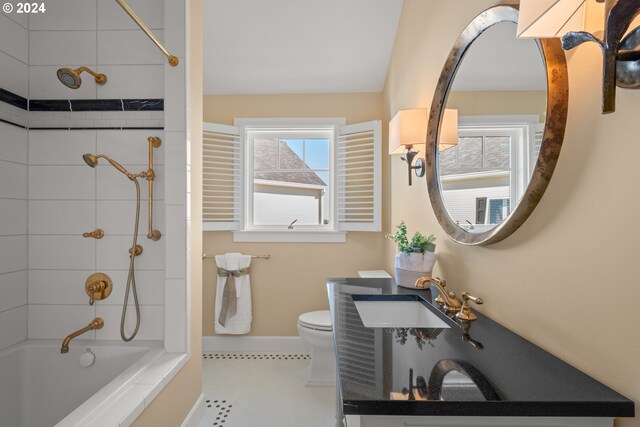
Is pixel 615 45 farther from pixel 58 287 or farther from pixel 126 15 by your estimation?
pixel 58 287

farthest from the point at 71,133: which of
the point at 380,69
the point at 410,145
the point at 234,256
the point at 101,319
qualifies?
the point at 380,69

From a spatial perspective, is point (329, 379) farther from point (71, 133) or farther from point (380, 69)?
point (380, 69)

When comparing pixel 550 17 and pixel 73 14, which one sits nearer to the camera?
pixel 550 17

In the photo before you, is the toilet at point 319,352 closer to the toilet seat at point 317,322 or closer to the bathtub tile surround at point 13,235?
the toilet seat at point 317,322

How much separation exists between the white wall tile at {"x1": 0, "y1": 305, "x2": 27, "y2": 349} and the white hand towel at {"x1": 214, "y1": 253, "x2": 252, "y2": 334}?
1.35 m

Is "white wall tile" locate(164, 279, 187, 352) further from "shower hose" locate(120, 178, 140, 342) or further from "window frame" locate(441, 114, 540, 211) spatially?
"window frame" locate(441, 114, 540, 211)

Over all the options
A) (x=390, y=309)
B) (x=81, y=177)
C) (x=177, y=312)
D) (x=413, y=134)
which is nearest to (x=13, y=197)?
(x=81, y=177)

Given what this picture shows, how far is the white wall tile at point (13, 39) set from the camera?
1.69 meters

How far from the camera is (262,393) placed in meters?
2.31

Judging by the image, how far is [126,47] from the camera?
178 centimetres

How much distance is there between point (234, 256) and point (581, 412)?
8.64ft

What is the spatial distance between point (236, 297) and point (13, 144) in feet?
6.09

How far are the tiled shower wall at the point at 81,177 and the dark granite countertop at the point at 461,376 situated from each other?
1.30 m

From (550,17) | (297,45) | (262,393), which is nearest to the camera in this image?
(550,17)
